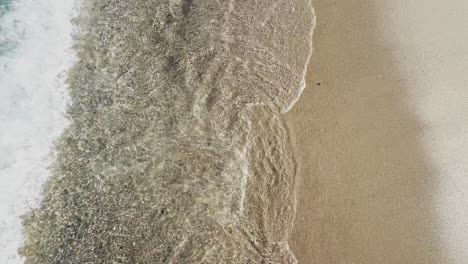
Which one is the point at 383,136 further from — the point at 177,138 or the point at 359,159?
the point at 177,138

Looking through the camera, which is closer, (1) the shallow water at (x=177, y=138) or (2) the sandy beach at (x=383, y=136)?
(1) the shallow water at (x=177, y=138)

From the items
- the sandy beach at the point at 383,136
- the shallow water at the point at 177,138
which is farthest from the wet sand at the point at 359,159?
the shallow water at the point at 177,138

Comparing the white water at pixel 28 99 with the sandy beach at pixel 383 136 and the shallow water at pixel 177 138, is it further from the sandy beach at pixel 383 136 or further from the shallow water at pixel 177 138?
the sandy beach at pixel 383 136

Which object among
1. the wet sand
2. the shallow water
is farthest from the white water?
the wet sand

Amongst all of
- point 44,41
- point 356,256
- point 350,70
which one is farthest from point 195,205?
point 44,41

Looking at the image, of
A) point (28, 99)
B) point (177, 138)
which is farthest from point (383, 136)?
point (28, 99)
